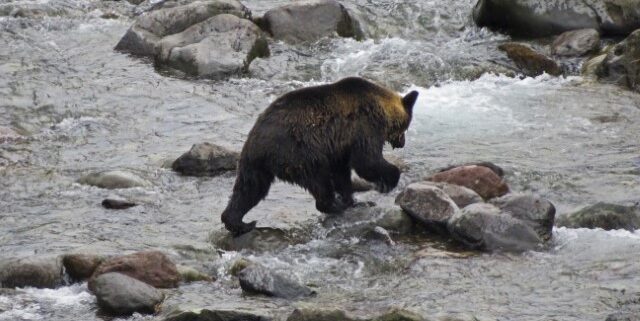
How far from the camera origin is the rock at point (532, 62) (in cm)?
1526

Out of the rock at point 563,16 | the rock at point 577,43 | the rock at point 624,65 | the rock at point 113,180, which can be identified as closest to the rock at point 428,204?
the rock at point 113,180

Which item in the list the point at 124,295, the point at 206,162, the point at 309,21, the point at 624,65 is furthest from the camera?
the point at 309,21

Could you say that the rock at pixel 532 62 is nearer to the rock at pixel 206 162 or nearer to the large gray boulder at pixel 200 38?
the large gray boulder at pixel 200 38

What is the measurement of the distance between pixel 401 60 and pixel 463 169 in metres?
5.30

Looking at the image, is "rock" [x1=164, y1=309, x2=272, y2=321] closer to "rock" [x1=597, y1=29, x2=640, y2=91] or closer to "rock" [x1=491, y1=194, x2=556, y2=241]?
"rock" [x1=491, y1=194, x2=556, y2=241]

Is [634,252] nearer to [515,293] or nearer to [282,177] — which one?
[515,293]

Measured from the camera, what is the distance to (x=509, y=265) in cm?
873

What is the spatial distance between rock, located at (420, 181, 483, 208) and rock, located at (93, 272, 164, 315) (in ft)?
10.1

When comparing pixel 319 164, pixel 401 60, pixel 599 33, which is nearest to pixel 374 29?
pixel 401 60

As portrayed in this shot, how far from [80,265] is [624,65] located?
875 cm

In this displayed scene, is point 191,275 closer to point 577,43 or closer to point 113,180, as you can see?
point 113,180

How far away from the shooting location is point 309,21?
1642 cm

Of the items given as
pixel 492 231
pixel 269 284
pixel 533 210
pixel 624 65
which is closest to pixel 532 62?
pixel 624 65

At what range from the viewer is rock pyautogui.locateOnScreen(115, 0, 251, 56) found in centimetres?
1603
